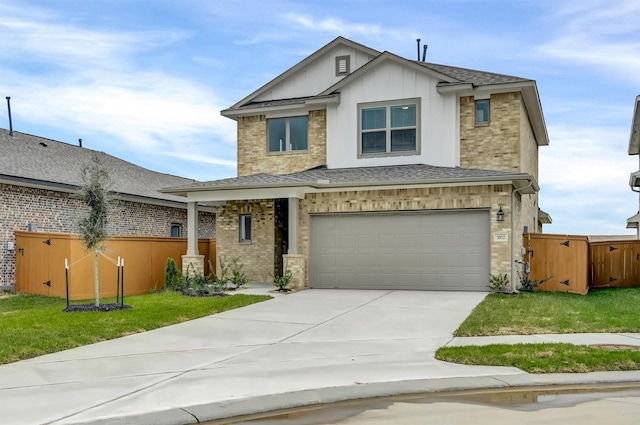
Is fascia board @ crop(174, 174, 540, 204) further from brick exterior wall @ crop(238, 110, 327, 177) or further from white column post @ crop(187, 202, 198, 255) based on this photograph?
brick exterior wall @ crop(238, 110, 327, 177)

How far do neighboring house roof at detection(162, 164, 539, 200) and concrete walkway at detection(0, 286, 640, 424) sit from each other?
17.9 ft

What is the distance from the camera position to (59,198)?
21.4m

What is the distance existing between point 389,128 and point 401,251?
478cm

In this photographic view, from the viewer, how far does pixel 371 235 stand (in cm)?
1847

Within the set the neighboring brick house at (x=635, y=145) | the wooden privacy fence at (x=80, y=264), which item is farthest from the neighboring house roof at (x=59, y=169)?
the neighboring brick house at (x=635, y=145)

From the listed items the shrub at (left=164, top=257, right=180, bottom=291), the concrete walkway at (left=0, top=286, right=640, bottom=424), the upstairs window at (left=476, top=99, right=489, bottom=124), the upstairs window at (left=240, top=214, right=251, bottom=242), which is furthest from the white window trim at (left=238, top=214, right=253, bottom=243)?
the upstairs window at (left=476, top=99, right=489, bottom=124)

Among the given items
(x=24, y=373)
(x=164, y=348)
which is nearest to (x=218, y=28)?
(x=164, y=348)

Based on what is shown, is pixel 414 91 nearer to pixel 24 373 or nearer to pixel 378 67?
pixel 378 67

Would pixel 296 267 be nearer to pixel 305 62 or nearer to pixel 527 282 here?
pixel 527 282

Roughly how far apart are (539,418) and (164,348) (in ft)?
19.2

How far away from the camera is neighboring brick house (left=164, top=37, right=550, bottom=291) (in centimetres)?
1753

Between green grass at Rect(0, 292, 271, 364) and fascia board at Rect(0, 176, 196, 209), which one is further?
fascia board at Rect(0, 176, 196, 209)

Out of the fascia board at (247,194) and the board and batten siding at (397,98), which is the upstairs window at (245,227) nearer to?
the fascia board at (247,194)

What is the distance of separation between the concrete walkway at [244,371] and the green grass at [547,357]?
10.0 inches
